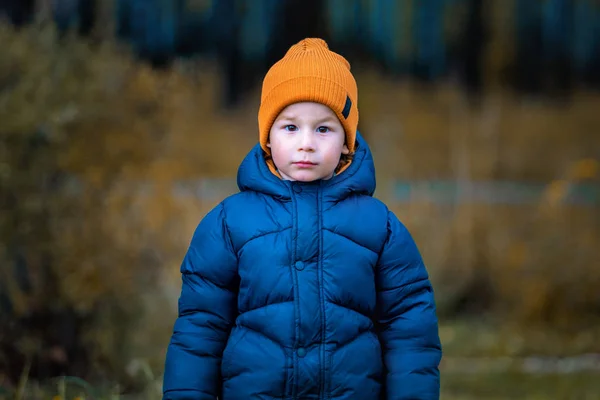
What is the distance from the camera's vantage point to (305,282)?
252 cm

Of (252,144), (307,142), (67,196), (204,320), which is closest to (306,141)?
(307,142)

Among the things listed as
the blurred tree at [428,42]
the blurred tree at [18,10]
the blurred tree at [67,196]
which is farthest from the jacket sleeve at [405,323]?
the blurred tree at [428,42]

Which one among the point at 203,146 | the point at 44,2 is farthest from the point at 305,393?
the point at 203,146

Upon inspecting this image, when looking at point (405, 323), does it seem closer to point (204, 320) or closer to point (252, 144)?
point (204, 320)

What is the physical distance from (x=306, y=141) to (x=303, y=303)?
402 millimetres

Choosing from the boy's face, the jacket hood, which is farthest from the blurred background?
the boy's face

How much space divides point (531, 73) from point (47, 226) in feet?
12.6

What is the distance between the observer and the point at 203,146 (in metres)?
6.50

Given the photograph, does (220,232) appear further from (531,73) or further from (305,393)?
(531,73)

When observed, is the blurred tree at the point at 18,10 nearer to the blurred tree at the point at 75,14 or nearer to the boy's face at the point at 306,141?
the blurred tree at the point at 75,14

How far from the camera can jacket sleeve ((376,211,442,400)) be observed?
2.55 m

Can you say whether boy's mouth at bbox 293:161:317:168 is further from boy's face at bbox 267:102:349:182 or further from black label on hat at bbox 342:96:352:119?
black label on hat at bbox 342:96:352:119

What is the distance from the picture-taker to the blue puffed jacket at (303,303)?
2.50m

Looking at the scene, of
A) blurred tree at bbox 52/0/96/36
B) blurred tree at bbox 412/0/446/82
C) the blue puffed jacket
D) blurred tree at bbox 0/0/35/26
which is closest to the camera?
the blue puffed jacket
